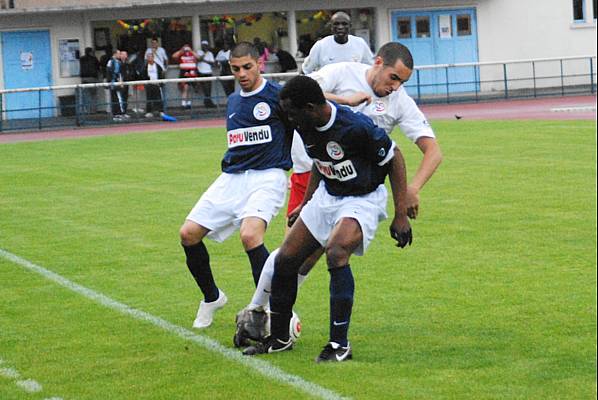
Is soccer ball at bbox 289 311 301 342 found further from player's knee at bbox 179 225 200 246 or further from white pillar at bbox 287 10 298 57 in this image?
white pillar at bbox 287 10 298 57

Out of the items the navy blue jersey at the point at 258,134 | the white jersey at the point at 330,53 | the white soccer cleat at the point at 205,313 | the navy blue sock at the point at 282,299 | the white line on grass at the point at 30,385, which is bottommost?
the white line on grass at the point at 30,385

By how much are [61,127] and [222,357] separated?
27583 mm

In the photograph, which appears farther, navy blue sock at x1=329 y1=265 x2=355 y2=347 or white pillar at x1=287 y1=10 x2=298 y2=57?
white pillar at x1=287 y1=10 x2=298 y2=57

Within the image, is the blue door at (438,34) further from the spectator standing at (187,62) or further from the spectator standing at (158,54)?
the spectator standing at (158,54)

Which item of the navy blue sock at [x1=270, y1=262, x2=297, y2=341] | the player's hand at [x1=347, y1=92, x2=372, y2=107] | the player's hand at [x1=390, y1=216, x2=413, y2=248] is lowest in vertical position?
the navy blue sock at [x1=270, y1=262, x2=297, y2=341]

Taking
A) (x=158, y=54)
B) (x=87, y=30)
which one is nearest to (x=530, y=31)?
(x=158, y=54)

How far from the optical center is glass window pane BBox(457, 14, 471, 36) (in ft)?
144

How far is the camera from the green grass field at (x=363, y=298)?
7.25m

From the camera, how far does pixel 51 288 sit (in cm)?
1088

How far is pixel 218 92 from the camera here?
35656mm

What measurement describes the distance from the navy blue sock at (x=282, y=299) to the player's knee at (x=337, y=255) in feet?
1.20

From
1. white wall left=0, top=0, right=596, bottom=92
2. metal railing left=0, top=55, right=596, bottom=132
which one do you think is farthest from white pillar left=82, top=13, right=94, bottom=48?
white wall left=0, top=0, right=596, bottom=92

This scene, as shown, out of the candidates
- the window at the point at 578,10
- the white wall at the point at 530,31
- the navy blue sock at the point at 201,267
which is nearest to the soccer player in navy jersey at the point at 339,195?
the navy blue sock at the point at 201,267

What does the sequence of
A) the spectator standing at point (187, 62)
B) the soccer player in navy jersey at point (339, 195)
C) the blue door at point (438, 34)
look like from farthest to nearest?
the blue door at point (438, 34)
the spectator standing at point (187, 62)
the soccer player in navy jersey at point (339, 195)
